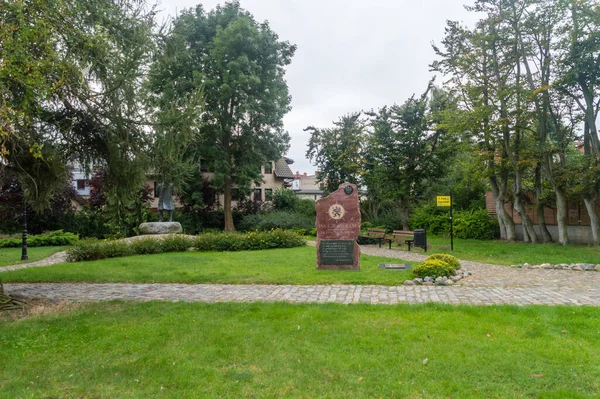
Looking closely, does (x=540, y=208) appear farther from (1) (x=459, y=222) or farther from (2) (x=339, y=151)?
(2) (x=339, y=151)

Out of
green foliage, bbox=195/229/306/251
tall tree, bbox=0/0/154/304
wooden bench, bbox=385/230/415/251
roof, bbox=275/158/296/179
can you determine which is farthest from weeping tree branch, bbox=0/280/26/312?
roof, bbox=275/158/296/179

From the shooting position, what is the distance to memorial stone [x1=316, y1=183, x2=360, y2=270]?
463 inches

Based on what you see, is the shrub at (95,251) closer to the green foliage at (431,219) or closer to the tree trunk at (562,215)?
the green foliage at (431,219)

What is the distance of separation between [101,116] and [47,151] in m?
1.18

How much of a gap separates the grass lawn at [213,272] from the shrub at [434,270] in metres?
0.34

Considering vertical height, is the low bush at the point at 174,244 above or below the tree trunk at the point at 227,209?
below

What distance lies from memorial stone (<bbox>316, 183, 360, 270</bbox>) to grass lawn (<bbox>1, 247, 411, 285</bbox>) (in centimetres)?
48

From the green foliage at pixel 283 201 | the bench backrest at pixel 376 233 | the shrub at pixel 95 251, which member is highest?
the green foliage at pixel 283 201

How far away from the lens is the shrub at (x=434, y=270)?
9.59 meters

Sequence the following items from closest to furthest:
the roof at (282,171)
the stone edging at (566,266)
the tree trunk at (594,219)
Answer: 1. the stone edging at (566,266)
2. the tree trunk at (594,219)
3. the roof at (282,171)

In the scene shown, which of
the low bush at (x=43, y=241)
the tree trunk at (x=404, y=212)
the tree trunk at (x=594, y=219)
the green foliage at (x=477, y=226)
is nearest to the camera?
the tree trunk at (x=594, y=219)

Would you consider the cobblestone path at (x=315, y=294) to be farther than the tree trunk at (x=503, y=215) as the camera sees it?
No

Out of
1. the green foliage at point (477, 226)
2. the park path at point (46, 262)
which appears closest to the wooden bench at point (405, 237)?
the green foliage at point (477, 226)

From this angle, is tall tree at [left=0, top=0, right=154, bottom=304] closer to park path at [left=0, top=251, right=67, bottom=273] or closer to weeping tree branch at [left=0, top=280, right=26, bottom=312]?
weeping tree branch at [left=0, top=280, right=26, bottom=312]
